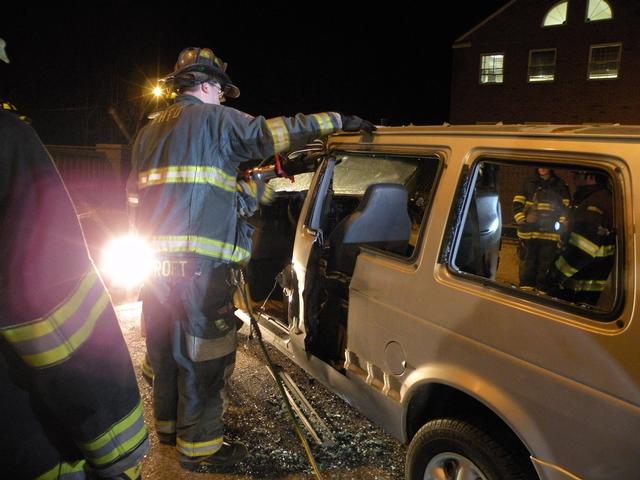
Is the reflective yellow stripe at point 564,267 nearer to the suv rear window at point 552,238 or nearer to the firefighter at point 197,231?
the suv rear window at point 552,238

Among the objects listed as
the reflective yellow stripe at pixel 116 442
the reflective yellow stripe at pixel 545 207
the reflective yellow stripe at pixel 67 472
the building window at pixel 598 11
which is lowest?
the reflective yellow stripe at pixel 67 472

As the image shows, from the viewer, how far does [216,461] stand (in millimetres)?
3113

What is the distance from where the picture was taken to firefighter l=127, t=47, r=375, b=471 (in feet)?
9.49

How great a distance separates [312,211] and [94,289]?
2355 mm

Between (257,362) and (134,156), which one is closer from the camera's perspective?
(134,156)

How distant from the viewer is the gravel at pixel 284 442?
308cm

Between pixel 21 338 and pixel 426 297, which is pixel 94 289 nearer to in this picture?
pixel 21 338

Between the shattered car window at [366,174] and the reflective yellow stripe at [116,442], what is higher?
the shattered car window at [366,174]

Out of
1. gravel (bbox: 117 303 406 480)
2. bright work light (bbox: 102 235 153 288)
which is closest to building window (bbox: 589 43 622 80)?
bright work light (bbox: 102 235 153 288)

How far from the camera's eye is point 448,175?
8.00 ft

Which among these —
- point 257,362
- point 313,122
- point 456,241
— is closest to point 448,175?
point 456,241

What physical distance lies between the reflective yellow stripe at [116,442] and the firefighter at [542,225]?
2.58 metres

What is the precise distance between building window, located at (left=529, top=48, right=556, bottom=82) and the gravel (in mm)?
19860

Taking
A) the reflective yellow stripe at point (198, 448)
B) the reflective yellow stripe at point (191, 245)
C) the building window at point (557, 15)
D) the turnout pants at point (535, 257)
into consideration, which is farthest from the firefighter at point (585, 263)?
the building window at point (557, 15)
